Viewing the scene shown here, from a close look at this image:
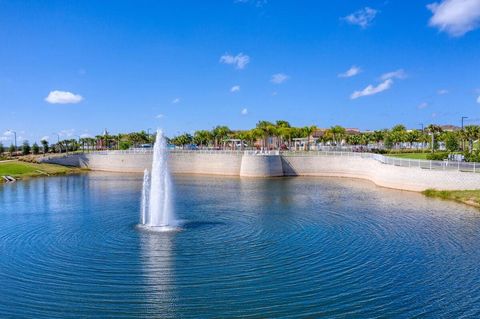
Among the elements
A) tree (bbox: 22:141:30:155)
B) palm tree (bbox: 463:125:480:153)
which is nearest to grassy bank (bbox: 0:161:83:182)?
tree (bbox: 22:141:30:155)

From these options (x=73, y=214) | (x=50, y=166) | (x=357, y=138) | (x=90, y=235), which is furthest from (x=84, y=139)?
(x=90, y=235)

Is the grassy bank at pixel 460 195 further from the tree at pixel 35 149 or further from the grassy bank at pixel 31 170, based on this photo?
the tree at pixel 35 149

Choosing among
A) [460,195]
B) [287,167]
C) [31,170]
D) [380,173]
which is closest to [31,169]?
[31,170]

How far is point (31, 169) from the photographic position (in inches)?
3027

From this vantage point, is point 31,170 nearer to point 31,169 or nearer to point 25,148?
point 31,169

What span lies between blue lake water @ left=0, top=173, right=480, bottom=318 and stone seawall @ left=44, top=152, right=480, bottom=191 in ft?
28.5

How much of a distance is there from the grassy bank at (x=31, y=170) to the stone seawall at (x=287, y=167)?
21.4 feet

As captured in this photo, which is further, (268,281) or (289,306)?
(268,281)

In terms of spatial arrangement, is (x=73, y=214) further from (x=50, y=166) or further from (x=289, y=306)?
(x=50, y=166)

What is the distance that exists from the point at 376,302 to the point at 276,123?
114 meters

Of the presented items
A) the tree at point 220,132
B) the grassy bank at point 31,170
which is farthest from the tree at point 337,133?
the grassy bank at point 31,170

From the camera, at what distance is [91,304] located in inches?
632

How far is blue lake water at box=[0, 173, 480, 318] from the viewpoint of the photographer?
1588cm

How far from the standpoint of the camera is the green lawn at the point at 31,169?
72.2 metres
